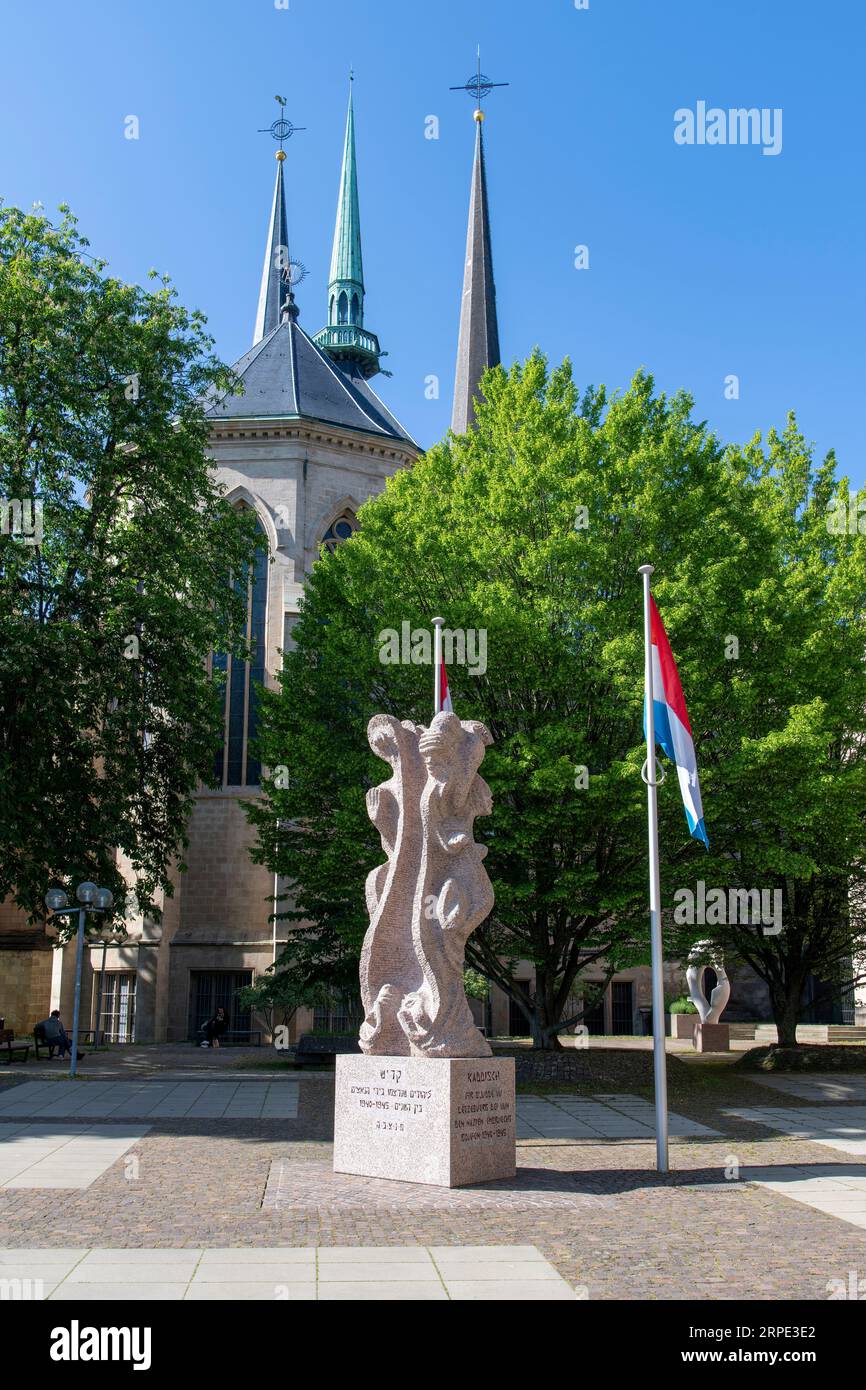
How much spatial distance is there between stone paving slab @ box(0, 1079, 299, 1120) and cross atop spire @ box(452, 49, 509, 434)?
40.0m

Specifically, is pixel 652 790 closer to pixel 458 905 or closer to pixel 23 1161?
pixel 458 905

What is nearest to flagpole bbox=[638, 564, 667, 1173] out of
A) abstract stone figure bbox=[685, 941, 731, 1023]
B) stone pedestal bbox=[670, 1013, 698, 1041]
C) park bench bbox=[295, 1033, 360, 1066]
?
park bench bbox=[295, 1033, 360, 1066]

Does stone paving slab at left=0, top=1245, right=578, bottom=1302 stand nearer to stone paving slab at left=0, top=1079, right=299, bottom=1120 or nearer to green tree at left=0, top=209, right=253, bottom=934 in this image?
stone paving slab at left=0, top=1079, right=299, bottom=1120

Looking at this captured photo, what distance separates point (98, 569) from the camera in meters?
23.5

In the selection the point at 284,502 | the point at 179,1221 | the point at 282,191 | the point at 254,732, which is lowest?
the point at 179,1221

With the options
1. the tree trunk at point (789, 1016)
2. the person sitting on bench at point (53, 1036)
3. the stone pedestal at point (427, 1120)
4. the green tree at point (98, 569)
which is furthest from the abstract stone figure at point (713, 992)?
the stone pedestal at point (427, 1120)

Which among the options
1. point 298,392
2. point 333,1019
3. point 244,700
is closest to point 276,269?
point 298,392

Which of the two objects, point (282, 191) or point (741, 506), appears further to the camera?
point (282, 191)

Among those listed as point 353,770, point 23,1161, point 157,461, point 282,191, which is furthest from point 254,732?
point 282,191

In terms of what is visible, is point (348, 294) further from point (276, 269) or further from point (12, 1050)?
point (12, 1050)

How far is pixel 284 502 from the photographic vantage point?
3750 cm

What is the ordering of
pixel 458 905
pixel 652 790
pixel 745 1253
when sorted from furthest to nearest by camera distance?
pixel 652 790 → pixel 458 905 → pixel 745 1253

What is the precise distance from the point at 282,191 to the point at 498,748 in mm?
56214

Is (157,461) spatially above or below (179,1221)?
above
